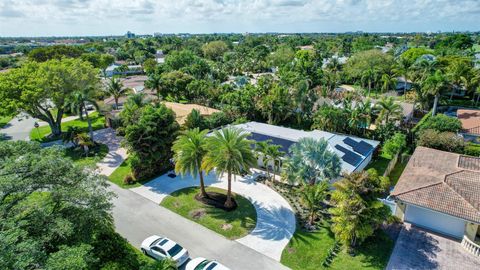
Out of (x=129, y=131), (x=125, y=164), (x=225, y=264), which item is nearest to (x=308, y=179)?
(x=225, y=264)

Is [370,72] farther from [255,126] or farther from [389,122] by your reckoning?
[255,126]

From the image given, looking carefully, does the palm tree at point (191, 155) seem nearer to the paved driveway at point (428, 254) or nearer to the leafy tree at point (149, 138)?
the leafy tree at point (149, 138)

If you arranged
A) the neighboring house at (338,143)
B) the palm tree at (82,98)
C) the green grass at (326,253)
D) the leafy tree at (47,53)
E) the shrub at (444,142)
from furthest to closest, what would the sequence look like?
the leafy tree at (47,53) < the palm tree at (82,98) < the shrub at (444,142) < the neighboring house at (338,143) < the green grass at (326,253)

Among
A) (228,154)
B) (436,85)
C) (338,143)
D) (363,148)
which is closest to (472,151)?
(363,148)

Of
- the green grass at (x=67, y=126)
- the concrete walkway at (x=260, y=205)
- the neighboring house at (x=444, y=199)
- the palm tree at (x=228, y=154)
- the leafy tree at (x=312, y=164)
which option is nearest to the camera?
the neighboring house at (x=444, y=199)

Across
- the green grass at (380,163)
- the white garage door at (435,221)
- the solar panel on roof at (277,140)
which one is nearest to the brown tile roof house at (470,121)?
the green grass at (380,163)

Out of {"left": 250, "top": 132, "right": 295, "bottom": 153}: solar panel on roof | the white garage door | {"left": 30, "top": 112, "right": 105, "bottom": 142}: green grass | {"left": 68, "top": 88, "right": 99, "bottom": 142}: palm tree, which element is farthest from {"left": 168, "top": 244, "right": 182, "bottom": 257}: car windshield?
{"left": 30, "top": 112, "right": 105, "bottom": 142}: green grass
